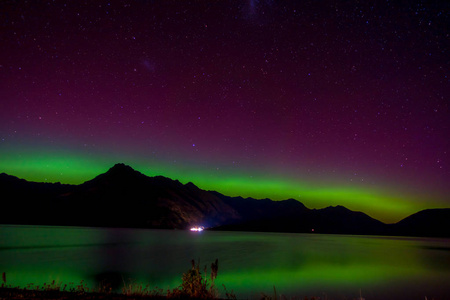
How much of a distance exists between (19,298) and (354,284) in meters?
25.3

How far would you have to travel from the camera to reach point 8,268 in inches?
1173

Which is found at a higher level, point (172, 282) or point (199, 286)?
point (199, 286)

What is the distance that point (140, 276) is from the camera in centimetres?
2877

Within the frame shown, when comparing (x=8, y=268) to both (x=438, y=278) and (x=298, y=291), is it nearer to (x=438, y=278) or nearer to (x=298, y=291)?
(x=298, y=291)

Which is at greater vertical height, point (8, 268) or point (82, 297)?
point (82, 297)

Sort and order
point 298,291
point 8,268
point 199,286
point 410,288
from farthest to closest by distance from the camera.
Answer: point 8,268, point 410,288, point 298,291, point 199,286

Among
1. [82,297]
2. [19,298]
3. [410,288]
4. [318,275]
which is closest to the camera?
[19,298]

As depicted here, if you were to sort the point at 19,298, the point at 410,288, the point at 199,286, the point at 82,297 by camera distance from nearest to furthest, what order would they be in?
the point at 19,298 → the point at 82,297 → the point at 199,286 → the point at 410,288

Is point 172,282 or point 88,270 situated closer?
point 172,282

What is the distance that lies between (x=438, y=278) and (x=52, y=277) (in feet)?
114

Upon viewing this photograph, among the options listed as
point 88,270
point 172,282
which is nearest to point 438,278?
point 172,282

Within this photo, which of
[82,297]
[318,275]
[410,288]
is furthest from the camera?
[318,275]

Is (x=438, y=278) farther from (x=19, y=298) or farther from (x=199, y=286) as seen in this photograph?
(x=19, y=298)

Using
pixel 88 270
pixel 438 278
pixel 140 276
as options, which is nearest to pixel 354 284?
pixel 438 278
